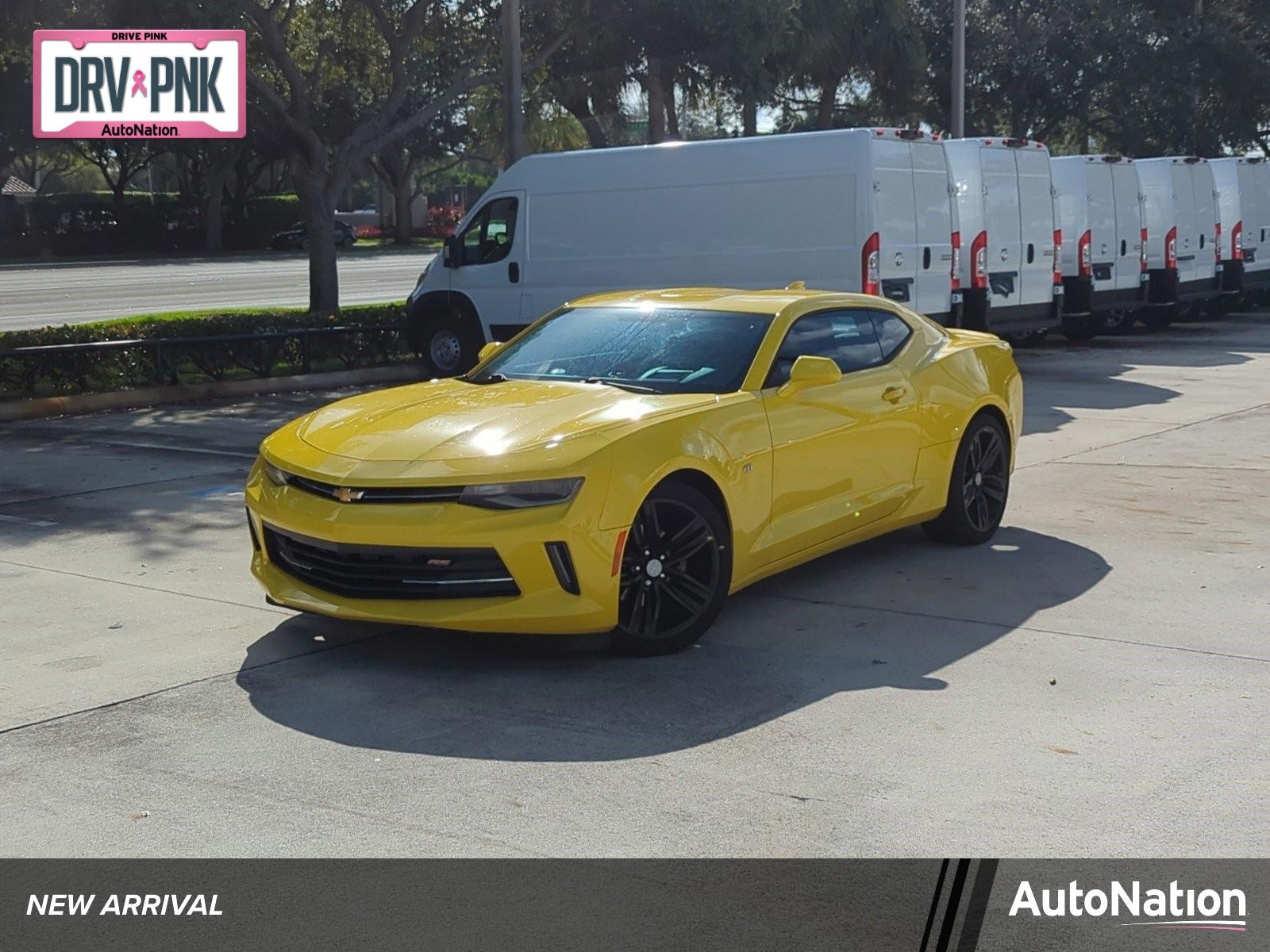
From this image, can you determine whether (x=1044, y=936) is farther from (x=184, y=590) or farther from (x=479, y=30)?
(x=479, y=30)

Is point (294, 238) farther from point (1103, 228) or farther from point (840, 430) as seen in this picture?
point (840, 430)

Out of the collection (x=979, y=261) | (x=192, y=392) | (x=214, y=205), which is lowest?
(x=192, y=392)

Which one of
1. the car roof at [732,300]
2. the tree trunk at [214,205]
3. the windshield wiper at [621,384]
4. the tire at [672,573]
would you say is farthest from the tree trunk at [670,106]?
the tree trunk at [214,205]

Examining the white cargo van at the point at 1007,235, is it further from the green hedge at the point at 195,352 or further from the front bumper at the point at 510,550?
the front bumper at the point at 510,550

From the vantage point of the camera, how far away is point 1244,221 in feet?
85.8

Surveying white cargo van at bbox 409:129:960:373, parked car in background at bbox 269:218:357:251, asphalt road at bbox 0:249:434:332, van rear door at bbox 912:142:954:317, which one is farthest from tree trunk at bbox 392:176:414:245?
van rear door at bbox 912:142:954:317

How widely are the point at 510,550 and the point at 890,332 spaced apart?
305 centimetres

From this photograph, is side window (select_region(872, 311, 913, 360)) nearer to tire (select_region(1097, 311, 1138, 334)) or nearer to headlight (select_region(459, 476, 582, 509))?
headlight (select_region(459, 476, 582, 509))

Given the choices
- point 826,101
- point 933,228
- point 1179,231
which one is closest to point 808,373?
point 933,228

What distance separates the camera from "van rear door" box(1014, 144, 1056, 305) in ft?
63.3

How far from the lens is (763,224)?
53.4 feet

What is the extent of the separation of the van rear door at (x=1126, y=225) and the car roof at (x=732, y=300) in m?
15.0

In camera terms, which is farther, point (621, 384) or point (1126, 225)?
point (1126, 225)

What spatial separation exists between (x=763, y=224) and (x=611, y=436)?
10.2 metres
